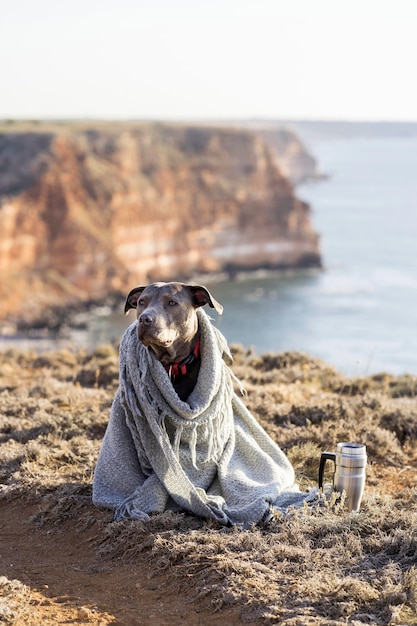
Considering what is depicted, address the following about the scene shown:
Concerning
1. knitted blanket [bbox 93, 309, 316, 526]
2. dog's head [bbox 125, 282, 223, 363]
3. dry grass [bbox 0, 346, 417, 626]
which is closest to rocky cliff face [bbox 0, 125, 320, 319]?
dry grass [bbox 0, 346, 417, 626]

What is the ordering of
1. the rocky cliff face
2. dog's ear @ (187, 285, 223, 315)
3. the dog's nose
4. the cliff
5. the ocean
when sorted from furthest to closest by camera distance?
1. the cliff
2. the rocky cliff face
3. the ocean
4. dog's ear @ (187, 285, 223, 315)
5. the dog's nose

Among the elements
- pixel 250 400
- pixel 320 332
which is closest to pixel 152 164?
pixel 320 332

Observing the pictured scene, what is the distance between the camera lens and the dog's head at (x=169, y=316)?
5238mm

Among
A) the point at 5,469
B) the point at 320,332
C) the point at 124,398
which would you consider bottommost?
the point at 320,332

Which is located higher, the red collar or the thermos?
the red collar

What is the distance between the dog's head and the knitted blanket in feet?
0.48

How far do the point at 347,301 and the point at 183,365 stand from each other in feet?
237

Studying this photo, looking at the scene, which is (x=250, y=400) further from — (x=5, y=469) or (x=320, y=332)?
(x=320, y=332)

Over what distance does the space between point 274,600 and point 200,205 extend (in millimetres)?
76040

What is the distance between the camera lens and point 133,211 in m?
72.5

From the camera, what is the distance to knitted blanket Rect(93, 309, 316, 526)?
5648mm

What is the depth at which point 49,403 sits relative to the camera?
8.51 m

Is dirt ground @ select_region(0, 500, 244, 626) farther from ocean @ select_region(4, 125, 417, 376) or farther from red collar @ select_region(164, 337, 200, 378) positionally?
ocean @ select_region(4, 125, 417, 376)

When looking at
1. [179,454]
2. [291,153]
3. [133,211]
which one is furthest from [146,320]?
[291,153]
